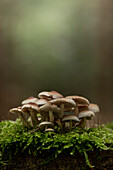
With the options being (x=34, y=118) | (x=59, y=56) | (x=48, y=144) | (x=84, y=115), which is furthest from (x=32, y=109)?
(x=59, y=56)

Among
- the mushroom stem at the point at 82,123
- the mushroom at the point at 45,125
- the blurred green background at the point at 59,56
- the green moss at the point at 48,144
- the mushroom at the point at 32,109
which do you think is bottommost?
the green moss at the point at 48,144

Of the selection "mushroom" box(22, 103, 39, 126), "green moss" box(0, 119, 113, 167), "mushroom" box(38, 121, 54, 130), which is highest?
"mushroom" box(22, 103, 39, 126)

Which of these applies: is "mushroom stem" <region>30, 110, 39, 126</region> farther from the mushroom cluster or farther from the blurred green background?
the blurred green background

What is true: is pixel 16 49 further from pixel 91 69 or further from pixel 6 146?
pixel 6 146

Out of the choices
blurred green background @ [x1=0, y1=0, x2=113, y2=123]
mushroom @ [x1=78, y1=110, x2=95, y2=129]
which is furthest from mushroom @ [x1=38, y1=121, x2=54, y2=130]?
blurred green background @ [x1=0, y1=0, x2=113, y2=123]

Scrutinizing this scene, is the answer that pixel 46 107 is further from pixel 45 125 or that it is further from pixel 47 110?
pixel 45 125

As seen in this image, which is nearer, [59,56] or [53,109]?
[53,109]

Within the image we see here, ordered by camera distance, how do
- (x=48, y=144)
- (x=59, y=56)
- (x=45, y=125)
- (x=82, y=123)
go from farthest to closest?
(x=59, y=56)
(x=82, y=123)
(x=45, y=125)
(x=48, y=144)

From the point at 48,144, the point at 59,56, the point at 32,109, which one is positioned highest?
the point at 59,56

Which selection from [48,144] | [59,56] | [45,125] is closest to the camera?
[48,144]

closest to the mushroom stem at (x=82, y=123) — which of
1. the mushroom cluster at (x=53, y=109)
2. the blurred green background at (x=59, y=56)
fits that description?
the mushroom cluster at (x=53, y=109)

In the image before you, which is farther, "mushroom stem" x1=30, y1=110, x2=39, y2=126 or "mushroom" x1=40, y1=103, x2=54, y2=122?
"mushroom stem" x1=30, y1=110, x2=39, y2=126

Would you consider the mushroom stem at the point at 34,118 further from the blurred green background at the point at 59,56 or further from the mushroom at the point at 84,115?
the blurred green background at the point at 59,56
